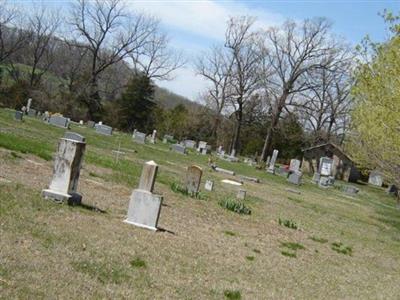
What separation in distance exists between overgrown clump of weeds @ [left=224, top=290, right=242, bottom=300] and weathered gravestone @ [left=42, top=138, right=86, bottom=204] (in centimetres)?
355

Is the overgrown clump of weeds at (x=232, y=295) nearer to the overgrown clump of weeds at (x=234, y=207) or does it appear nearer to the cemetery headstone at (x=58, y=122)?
the overgrown clump of weeds at (x=234, y=207)

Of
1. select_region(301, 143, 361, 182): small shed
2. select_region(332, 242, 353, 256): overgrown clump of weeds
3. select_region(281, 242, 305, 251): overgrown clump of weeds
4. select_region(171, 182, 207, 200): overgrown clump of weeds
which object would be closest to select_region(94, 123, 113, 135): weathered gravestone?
select_region(171, 182, 207, 200): overgrown clump of weeds

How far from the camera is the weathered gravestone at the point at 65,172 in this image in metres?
8.91

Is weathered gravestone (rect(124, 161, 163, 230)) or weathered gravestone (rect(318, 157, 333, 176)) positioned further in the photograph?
weathered gravestone (rect(318, 157, 333, 176))

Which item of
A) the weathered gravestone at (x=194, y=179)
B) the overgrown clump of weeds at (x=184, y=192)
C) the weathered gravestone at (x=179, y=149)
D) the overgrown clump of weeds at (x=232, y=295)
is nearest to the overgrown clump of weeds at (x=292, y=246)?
the overgrown clump of weeds at (x=184, y=192)

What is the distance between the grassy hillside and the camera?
5703 mm

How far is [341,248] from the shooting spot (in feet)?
40.9

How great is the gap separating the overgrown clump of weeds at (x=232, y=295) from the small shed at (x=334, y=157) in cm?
5132

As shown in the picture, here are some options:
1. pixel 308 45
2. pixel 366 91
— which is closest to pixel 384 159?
pixel 366 91

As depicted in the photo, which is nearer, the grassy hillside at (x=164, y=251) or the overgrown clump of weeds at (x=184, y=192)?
the grassy hillside at (x=164, y=251)

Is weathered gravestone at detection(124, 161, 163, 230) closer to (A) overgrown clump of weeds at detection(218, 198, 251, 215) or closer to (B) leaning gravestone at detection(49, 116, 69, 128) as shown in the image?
(A) overgrown clump of weeds at detection(218, 198, 251, 215)

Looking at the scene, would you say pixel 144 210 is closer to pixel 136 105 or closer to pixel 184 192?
pixel 184 192

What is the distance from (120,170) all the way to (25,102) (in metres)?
36.9

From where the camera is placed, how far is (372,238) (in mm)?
15586
